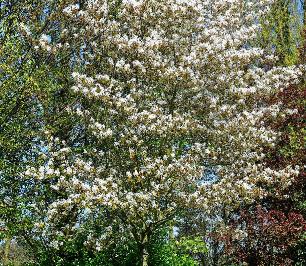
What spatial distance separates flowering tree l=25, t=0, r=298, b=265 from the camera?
517 inches

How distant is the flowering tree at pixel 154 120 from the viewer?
13133 millimetres

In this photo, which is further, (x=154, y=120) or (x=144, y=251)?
(x=144, y=251)

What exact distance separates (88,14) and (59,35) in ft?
4.92

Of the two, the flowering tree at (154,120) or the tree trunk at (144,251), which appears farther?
the tree trunk at (144,251)

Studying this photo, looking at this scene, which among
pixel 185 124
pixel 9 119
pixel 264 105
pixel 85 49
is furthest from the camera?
pixel 264 105

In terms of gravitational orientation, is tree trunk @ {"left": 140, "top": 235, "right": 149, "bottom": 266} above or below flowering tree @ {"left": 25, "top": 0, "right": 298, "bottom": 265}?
below

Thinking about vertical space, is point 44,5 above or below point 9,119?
above

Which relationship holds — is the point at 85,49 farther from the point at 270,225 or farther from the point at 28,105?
the point at 270,225

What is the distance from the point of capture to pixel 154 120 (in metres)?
13.9

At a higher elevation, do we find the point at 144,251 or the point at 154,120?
the point at 154,120

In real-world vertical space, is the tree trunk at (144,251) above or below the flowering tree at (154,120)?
below

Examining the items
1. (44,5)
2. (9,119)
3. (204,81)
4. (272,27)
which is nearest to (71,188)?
(9,119)

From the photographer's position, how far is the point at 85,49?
1684 cm

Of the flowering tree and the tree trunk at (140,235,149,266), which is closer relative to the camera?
the flowering tree
